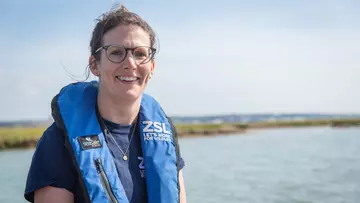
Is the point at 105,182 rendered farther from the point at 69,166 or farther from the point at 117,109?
the point at 117,109

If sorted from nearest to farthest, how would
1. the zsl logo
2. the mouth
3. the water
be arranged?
the mouth
the zsl logo
the water

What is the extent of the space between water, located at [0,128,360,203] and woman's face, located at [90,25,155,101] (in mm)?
11272

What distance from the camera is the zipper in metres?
2.59

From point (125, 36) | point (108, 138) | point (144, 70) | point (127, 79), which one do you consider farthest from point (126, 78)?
point (108, 138)

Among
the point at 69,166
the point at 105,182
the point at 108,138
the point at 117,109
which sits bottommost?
the point at 105,182

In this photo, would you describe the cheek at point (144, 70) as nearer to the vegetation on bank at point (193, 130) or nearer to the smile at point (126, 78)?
the smile at point (126, 78)

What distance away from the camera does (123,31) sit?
261cm

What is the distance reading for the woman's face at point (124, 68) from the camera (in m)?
2.57

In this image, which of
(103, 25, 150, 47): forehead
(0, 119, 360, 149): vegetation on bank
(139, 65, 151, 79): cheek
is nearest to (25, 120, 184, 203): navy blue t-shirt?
(139, 65, 151, 79): cheek

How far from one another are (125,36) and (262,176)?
1682 cm

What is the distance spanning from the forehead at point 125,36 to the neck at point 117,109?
324 millimetres

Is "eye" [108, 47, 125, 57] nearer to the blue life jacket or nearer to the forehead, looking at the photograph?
the forehead

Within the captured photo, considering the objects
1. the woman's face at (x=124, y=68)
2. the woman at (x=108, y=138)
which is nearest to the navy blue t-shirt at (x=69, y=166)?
the woman at (x=108, y=138)

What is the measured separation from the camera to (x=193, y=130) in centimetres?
4409
